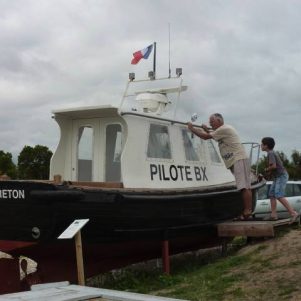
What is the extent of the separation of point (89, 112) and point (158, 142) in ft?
4.76

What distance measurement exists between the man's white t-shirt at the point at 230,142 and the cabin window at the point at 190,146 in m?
0.83

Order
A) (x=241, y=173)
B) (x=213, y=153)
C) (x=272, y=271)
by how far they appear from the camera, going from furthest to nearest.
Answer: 1. (x=213, y=153)
2. (x=241, y=173)
3. (x=272, y=271)

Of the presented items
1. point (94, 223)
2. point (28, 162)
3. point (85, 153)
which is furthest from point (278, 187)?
point (28, 162)

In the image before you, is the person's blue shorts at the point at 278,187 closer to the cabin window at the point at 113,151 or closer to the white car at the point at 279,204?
the cabin window at the point at 113,151

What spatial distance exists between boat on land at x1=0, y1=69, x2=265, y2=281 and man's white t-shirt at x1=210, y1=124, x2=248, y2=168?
771 millimetres

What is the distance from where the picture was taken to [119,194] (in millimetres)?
9156

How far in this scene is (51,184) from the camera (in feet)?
28.7

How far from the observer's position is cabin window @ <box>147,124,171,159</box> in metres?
10.7

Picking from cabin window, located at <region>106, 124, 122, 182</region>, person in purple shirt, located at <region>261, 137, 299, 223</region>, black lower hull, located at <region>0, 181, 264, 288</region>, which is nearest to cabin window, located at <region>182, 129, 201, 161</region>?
black lower hull, located at <region>0, 181, 264, 288</region>

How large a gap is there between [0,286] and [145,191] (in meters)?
2.79

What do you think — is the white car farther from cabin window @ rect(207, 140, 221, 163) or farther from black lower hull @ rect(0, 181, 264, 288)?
black lower hull @ rect(0, 181, 264, 288)

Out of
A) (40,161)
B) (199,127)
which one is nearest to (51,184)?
(199,127)

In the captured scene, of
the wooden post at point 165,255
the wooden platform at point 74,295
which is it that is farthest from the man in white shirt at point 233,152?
the wooden platform at point 74,295

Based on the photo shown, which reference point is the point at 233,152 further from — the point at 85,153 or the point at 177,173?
the point at 85,153
